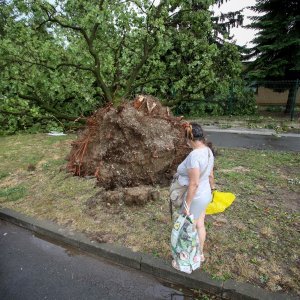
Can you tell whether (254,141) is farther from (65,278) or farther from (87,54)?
(65,278)

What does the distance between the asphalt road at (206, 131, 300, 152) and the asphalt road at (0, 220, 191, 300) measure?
663cm

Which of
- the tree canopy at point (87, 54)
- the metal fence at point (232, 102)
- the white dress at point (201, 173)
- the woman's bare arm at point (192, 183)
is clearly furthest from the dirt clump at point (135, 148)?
the metal fence at point (232, 102)

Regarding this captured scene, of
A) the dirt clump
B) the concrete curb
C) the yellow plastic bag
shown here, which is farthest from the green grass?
the yellow plastic bag

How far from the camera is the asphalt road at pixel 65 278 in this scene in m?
3.13

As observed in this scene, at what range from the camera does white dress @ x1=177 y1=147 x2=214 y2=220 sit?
2.93 metres

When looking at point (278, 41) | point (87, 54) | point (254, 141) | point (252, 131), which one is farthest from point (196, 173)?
point (278, 41)

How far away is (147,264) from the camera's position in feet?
11.3

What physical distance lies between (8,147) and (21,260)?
6273 millimetres

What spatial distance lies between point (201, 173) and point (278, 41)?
1543 centimetres

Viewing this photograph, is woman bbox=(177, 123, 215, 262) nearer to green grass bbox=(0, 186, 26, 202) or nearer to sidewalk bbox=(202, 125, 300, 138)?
green grass bbox=(0, 186, 26, 202)

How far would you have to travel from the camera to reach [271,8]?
16.4 m

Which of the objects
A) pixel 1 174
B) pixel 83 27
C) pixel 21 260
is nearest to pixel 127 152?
pixel 21 260

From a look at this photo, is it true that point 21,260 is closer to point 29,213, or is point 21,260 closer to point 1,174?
point 29,213

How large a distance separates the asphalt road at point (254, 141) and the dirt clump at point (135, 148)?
3.85 metres
